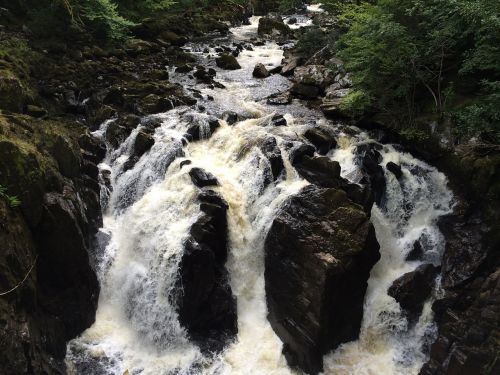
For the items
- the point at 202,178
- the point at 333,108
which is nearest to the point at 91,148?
the point at 202,178

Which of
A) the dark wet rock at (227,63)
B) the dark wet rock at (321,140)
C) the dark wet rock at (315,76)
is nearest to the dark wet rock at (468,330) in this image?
the dark wet rock at (321,140)

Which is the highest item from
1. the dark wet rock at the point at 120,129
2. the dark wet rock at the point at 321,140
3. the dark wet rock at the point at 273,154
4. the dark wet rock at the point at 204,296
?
the dark wet rock at the point at 321,140

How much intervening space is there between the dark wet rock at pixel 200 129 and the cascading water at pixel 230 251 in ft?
1.21

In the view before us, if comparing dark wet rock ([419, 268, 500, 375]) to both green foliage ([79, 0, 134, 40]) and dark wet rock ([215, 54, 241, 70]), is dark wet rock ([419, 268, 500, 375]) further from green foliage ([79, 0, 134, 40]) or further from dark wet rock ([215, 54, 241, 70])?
green foliage ([79, 0, 134, 40])

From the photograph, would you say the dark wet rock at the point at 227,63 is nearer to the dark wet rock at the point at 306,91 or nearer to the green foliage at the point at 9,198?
the dark wet rock at the point at 306,91

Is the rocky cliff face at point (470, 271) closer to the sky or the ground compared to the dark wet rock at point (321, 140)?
closer to the ground

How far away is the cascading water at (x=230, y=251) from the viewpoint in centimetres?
1229

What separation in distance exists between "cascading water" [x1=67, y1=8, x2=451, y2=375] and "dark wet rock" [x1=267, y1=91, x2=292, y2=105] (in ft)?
12.3

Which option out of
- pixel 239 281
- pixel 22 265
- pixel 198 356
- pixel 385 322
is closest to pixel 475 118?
pixel 385 322

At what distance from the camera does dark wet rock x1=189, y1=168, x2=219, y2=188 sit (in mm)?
14773

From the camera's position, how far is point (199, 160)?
1664 cm

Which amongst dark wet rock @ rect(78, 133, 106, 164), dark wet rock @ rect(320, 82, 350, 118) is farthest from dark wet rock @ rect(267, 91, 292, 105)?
dark wet rock @ rect(78, 133, 106, 164)

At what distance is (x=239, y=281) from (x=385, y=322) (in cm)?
473

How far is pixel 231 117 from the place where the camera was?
18.9 meters
